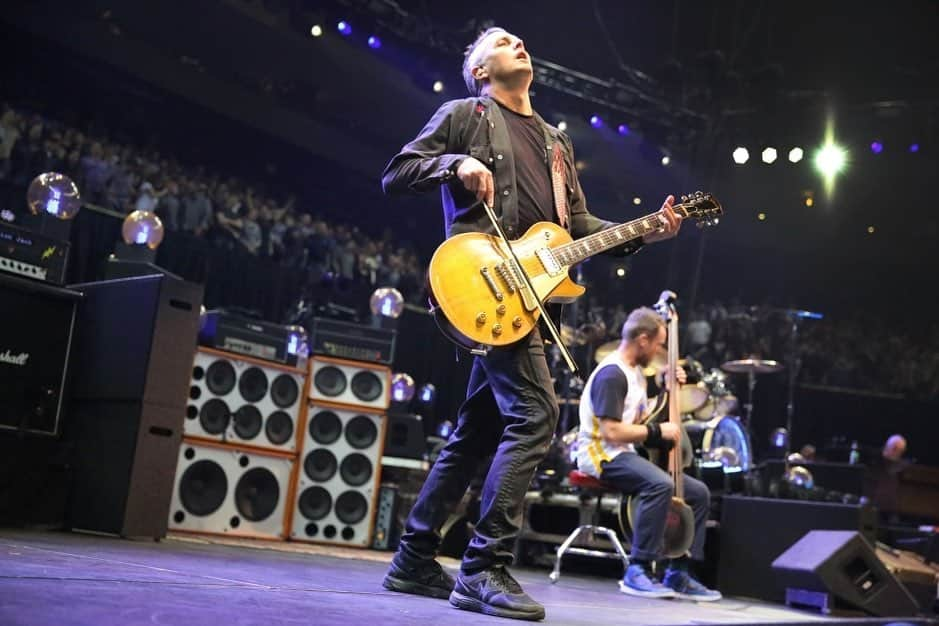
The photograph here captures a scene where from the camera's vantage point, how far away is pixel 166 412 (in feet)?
15.4

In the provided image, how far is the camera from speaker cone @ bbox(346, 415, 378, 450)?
22.7 feet

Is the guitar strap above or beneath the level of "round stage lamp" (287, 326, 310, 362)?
above

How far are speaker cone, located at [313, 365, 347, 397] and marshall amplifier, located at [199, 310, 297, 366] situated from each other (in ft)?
0.87

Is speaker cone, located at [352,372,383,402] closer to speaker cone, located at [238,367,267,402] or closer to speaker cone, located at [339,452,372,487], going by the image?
speaker cone, located at [339,452,372,487]

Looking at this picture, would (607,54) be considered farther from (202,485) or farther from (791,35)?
(202,485)

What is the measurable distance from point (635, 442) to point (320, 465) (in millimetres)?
2650

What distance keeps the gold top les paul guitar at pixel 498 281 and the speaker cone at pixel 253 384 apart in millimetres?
3856

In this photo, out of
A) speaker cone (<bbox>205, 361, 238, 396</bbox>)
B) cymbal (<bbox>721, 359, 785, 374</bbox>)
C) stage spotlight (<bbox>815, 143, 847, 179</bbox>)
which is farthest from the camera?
stage spotlight (<bbox>815, 143, 847, 179</bbox>)

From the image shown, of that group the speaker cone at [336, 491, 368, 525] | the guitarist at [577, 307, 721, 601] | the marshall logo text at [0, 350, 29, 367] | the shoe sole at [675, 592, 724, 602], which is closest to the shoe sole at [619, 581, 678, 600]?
the guitarist at [577, 307, 721, 601]

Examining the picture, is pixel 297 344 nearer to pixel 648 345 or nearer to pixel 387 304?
pixel 387 304

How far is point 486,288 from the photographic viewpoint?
110 inches

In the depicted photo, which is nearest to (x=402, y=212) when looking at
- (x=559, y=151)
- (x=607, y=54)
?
(x=607, y=54)

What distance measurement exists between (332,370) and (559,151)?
4.09 m

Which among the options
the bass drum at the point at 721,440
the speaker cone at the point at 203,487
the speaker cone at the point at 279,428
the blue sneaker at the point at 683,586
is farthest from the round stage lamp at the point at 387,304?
the blue sneaker at the point at 683,586
